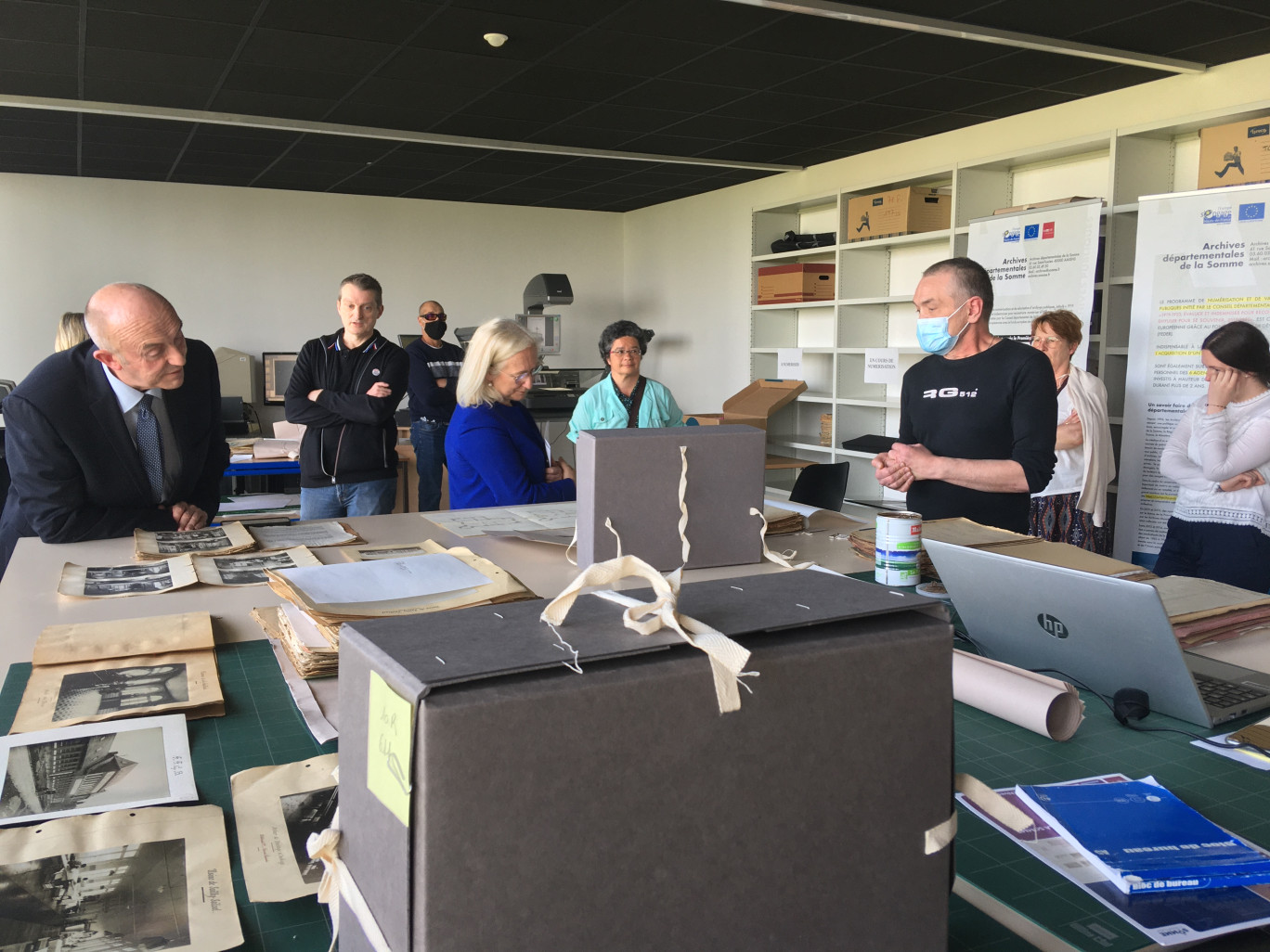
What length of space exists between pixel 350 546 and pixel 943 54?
344 centimetres

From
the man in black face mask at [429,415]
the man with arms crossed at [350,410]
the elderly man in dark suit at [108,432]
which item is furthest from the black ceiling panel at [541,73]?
the elderly man in dark suit at [108,432]

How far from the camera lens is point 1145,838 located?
877 mm

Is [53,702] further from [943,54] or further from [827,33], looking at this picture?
[943,54]

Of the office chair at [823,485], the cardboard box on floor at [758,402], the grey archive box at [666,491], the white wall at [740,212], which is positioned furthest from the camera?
the cardboard box on floor at [758,402]

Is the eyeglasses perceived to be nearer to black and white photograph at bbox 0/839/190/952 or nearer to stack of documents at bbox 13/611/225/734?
stack of documents at bbox 13/611/225/734

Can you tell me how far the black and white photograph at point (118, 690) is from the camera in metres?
1.17

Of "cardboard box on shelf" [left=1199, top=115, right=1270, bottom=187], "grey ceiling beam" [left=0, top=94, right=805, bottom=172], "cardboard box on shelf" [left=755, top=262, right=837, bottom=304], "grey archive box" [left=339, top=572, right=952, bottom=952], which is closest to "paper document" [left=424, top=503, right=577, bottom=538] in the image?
"grey archive box" [left=339, top=572, right=952, bottom=952]

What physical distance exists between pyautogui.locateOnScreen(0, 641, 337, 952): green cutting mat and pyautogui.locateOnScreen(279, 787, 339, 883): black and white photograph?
39 millimetres

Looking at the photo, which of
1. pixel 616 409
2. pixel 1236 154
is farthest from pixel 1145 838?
pixel 1236 154

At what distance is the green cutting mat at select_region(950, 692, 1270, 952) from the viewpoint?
78cm

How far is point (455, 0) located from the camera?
3.55m

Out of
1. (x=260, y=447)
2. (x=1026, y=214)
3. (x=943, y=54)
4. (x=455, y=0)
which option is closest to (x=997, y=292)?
(x=1026, y=214)

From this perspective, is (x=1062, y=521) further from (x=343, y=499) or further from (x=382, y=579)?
(x=382, y=579)

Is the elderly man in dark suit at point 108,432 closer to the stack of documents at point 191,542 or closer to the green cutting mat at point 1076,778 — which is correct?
the stack of documents at point 191,542
